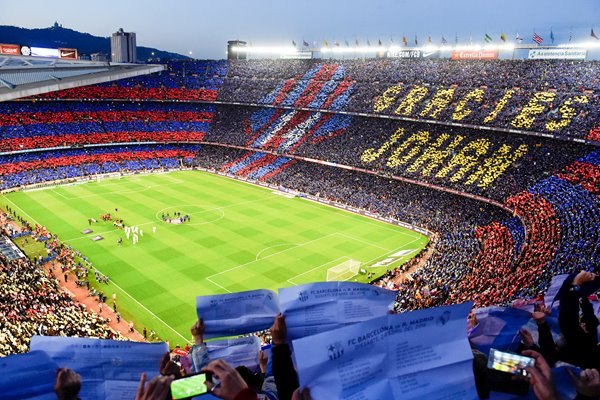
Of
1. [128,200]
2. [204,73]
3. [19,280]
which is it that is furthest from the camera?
[204,73]

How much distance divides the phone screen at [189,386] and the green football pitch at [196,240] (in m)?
24.7

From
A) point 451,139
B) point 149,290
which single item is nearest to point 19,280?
point 149,290

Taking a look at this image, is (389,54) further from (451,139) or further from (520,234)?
(520,234)

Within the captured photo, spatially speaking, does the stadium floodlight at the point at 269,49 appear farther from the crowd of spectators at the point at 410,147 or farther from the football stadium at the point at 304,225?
the crowd of spectators at the point at 410,147

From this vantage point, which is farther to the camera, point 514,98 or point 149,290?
point 514,98

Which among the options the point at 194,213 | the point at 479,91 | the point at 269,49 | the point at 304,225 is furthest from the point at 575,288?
the point at 269,49

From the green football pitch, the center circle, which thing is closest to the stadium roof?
the green football pitch

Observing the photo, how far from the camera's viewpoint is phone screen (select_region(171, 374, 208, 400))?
4109 mm

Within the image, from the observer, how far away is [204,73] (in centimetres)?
9456

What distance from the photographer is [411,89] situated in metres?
68.1

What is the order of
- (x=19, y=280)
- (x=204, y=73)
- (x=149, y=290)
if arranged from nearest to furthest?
1. (x=19, y=280)
2. (x=149, y=290)
3. (x=204, y=73)

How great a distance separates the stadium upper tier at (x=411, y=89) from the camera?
5262 cm

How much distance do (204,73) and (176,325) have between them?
2966 inches

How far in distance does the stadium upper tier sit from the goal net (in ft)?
91.1
